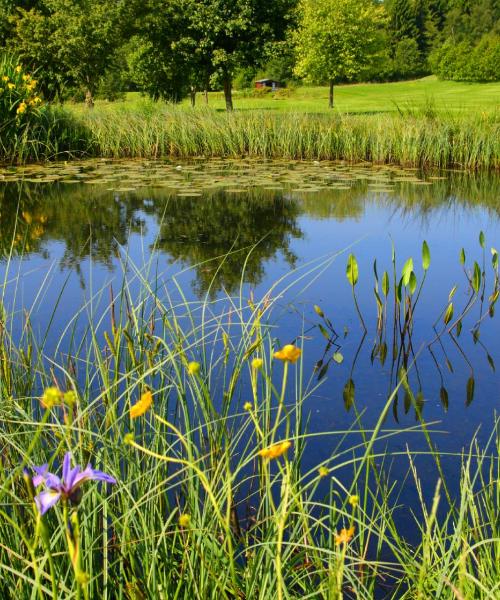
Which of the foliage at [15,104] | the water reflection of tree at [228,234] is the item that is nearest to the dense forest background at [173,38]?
the foliage at [15,104]

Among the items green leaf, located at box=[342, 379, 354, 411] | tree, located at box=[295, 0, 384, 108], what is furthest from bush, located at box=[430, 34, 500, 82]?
green leaf, located at box=[342, 379, 354, 411]

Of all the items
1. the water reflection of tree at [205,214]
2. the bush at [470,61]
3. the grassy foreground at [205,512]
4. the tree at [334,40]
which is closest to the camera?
the grassy foreground at [205,512]

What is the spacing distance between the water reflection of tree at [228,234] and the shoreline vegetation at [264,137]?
2.40 meters

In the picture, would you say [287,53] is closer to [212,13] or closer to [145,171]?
[212,13]

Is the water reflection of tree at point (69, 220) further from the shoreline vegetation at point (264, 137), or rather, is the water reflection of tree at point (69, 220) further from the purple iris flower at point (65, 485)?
the purple iris flower at point (65, 485)

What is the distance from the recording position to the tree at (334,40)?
25112 millimetres

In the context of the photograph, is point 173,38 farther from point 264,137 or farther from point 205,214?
point 205,214

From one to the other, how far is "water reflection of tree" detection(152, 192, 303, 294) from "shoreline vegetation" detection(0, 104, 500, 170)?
7.87 feet

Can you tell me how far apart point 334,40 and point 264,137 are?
17.8 m

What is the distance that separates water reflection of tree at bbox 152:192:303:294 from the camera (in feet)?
13.6

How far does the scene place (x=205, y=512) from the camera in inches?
48.2

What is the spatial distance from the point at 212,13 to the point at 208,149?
38.1 ft

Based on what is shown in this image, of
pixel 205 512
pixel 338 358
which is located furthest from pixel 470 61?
pixel 205 512

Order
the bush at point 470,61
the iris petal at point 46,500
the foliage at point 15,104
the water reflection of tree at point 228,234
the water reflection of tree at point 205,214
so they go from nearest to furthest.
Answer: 1. the iris petal at point 46,500
2. the water reflection of tree at point 228,234
3. the water reflection of tree at point 205,214
4. the foliage at point 15,104
5. the bush at point 470,61
